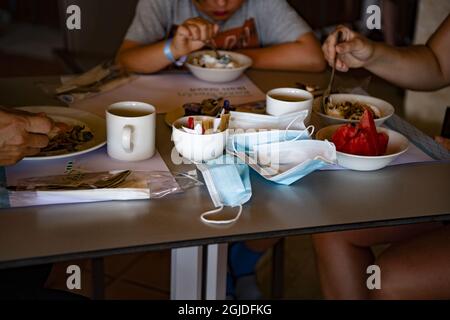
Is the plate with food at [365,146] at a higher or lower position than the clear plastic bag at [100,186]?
higher

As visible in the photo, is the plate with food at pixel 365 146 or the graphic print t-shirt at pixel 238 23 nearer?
the plate with food at pixel 365 146

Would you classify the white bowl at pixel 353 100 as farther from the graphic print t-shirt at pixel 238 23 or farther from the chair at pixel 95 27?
the chair at pixel 95 27

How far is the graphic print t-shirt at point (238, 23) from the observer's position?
181cm

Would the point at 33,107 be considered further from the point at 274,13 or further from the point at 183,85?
the point at 274,13

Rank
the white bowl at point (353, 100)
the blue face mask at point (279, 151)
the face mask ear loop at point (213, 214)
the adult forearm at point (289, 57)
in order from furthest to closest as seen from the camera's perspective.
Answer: the adult forearm at point (289, 57) → the white bowl at point (353, 100) → the blue face mask at point (279, 151) → the face mask ear loop at point (213, 214)

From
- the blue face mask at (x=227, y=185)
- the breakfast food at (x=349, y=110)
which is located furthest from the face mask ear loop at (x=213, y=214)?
the breakfast food at (x=349, y=110)

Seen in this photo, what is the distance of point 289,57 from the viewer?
68.7 inches

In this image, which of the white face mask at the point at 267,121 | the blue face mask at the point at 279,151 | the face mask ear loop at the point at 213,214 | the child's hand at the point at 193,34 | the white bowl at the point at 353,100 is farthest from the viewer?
the child's hand at the point at 193,34

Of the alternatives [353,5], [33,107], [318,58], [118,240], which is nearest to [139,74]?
[33,107]

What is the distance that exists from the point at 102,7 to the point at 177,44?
0.59 m

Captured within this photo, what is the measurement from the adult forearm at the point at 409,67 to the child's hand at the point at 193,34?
0.39 m

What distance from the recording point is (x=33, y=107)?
131 cm

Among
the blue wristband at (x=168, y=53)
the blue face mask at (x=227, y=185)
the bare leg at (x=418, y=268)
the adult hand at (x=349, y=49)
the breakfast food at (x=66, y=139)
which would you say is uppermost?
the adult hand at (x=349, y=49)
